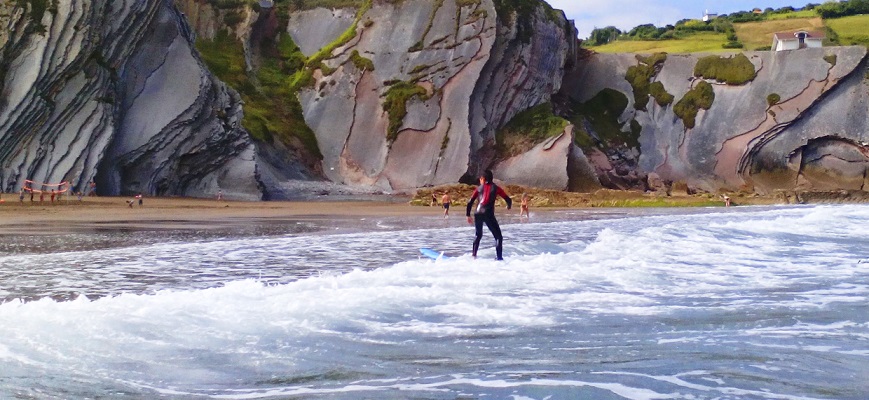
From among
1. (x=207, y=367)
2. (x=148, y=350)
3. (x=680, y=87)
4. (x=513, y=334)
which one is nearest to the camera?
(x=207, y=367)

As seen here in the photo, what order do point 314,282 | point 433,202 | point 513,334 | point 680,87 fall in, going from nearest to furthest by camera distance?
point 513,334 → point 314,282 → point 433,202 → point 680,87

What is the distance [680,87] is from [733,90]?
3.98 m

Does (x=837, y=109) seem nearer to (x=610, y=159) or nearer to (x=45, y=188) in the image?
(x=610, y=159)

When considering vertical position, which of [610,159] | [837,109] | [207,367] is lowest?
[207,367]

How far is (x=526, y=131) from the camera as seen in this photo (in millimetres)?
56250

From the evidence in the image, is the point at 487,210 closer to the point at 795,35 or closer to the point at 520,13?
the point at 520,13

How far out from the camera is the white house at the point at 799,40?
7194 cm

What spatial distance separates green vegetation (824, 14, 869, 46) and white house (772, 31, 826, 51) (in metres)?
1.89

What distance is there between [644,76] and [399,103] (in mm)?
22750

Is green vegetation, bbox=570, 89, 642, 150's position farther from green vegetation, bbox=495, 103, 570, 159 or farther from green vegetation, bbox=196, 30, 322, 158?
green vegetation, bbox=196, 30, 322, 158

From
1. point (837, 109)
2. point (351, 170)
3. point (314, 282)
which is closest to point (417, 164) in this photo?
point (351, 170)

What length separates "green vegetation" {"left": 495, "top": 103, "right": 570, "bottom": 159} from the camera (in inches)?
2181

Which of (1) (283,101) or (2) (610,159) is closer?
(1) (283,101)

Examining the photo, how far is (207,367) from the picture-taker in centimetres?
688
